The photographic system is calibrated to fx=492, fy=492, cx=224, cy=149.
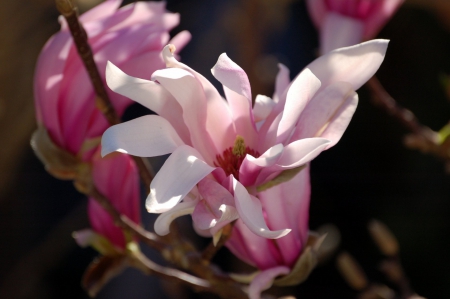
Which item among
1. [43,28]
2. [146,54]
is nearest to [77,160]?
[146,54]

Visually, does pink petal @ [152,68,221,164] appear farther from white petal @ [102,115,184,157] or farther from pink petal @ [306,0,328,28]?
pink petal @ [306,0,328,28]

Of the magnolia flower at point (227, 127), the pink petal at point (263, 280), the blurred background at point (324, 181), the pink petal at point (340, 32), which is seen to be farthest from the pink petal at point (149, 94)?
the blurred background at point (324, 181)

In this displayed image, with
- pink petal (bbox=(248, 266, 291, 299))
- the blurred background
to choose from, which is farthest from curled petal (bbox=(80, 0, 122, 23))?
the blurred background

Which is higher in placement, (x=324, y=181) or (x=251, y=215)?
(x=251, y=215)

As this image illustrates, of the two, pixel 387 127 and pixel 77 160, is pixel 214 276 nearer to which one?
pixel 77 160

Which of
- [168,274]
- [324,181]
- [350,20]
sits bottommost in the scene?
[324,181]

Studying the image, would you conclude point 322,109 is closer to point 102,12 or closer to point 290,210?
point 290,210

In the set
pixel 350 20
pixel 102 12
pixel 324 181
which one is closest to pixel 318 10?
pixel 350 20

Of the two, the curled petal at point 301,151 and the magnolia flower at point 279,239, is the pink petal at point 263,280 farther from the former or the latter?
the curled petal at point 301,151
